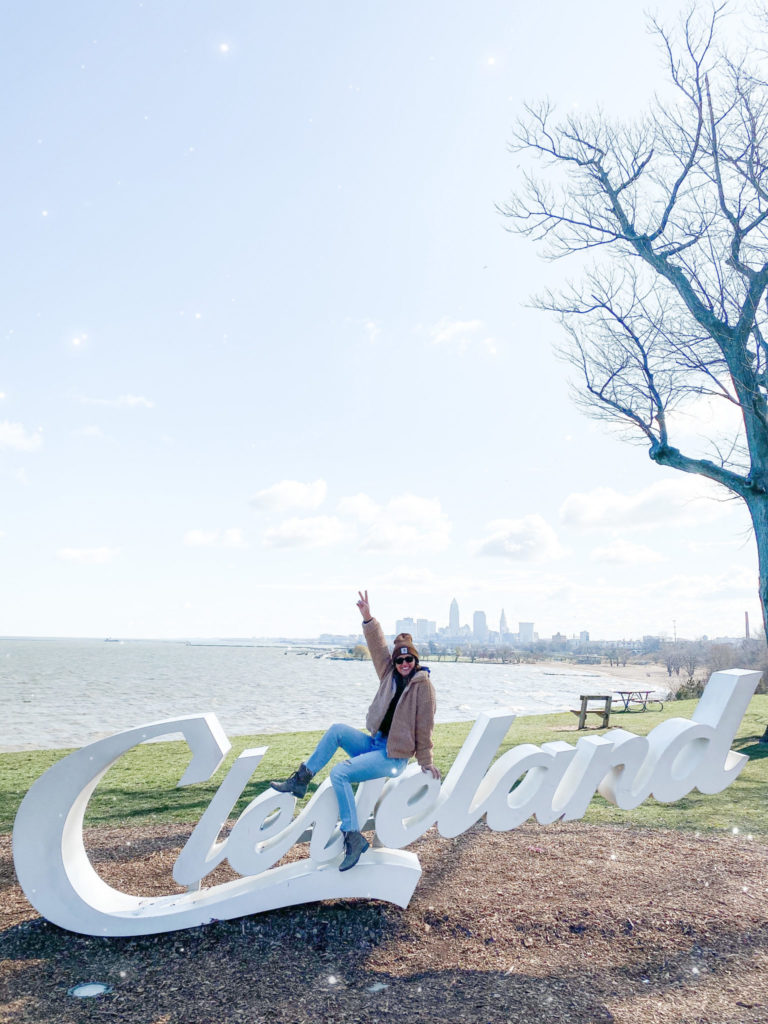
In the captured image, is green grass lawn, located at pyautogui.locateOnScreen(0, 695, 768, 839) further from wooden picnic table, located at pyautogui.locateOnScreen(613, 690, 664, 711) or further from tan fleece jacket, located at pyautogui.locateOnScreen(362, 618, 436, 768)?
wooden picnic table, located at pyautogui.locateOnScreen(613, 690, 664, 711)

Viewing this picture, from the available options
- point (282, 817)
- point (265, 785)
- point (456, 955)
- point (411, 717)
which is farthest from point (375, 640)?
point (265, 785)

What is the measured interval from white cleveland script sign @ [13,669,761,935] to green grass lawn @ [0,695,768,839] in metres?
2.65

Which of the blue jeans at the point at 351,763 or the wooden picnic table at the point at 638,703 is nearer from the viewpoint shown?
the blue jeans at the point at 351,763

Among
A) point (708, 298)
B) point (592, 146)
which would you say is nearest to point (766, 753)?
point (708, 298)

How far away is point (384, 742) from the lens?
17.2 ft

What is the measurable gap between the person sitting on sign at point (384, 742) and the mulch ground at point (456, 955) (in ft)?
2.41

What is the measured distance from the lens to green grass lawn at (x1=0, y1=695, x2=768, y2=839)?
26.1ft

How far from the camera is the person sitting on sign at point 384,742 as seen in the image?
506cm

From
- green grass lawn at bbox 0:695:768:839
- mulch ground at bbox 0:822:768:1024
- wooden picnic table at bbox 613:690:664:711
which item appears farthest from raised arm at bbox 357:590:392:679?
wooden picnic table at bbox 613:690:664:711

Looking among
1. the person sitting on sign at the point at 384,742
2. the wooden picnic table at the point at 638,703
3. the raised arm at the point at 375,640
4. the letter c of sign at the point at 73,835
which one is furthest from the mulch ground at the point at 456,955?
the wooden picnic table at the point at 638,703

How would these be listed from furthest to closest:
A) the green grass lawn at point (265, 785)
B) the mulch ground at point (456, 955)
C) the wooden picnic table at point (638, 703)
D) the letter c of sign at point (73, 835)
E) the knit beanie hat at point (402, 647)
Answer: the wooden picnic table at point (638, 703) → the green grass lawn at point (265, 785) → the knit beanie hat at point (402, 647) → the letter c of sign at point (73, 835) → the mulch ground at point (456, 955)

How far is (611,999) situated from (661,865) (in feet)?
7.84

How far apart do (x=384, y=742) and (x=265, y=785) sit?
18.4 feet

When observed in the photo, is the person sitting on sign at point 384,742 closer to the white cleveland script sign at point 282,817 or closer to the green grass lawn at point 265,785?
the white cleveland script sign at point 282,817
